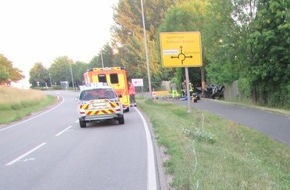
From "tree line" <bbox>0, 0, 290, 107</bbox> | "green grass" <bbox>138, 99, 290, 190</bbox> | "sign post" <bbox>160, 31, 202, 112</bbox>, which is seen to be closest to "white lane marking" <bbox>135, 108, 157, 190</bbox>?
"green grass" <bbox>138, 99, 290, 190</bbox>

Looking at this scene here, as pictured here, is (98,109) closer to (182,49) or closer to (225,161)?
(182,49)

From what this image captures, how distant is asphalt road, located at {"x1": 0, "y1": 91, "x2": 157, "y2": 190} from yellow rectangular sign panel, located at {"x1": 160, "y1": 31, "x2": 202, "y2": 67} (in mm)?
9124

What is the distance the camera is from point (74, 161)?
10203 mm

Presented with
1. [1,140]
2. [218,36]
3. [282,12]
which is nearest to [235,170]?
[1,140]

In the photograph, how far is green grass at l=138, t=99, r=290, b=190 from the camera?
6.91 m

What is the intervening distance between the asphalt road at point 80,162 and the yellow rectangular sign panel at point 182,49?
9.12 m

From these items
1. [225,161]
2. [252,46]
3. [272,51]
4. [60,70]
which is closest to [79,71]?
[60,70]

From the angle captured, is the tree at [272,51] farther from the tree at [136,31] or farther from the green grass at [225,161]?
the tree at [136,31]

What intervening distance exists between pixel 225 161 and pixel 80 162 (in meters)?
3.37

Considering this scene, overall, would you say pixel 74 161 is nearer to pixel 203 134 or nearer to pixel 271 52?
pixel 203 134

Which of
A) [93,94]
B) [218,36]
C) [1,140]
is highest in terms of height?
[218,36]

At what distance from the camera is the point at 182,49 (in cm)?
2403

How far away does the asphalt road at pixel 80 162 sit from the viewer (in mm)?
7848

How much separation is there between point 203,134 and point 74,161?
4.26 meters
